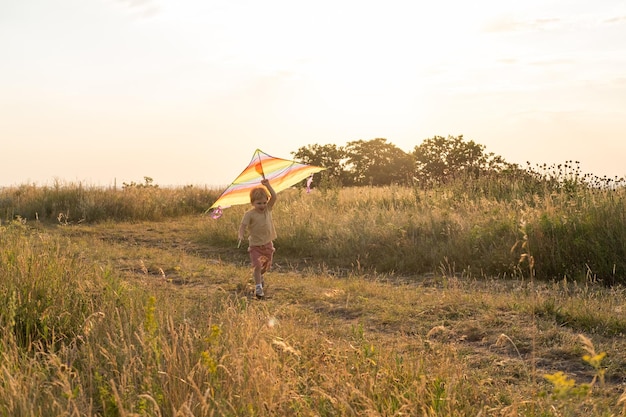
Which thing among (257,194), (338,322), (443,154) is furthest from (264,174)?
(443,154)

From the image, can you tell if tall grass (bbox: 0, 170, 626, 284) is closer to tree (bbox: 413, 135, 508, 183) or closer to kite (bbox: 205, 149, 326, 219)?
kite (bbox: 205, 149, 326, 219)

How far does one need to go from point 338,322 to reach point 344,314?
0.49 metres

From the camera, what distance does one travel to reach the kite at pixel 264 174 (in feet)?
36.7

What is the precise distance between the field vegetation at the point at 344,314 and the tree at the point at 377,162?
3362cm

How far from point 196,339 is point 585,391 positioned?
268 centimetres

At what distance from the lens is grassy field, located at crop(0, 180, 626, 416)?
3.93 metres

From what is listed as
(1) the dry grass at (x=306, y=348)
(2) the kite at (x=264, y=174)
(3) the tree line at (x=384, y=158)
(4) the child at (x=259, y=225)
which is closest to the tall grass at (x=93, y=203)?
(2) the kite at (x=264, y=174)

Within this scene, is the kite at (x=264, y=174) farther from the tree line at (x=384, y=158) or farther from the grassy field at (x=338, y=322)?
the tree line at (x=384, y=158)

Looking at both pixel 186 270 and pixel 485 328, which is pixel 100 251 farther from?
pixel 485 328

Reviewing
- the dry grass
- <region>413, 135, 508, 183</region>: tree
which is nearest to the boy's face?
the dry grass

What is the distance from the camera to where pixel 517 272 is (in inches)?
404

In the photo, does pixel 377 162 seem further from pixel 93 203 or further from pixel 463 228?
pixel 463 228

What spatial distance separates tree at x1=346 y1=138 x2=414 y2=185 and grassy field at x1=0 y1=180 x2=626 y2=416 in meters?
35.5

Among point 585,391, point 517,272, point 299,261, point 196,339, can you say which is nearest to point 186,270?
point 299,261
